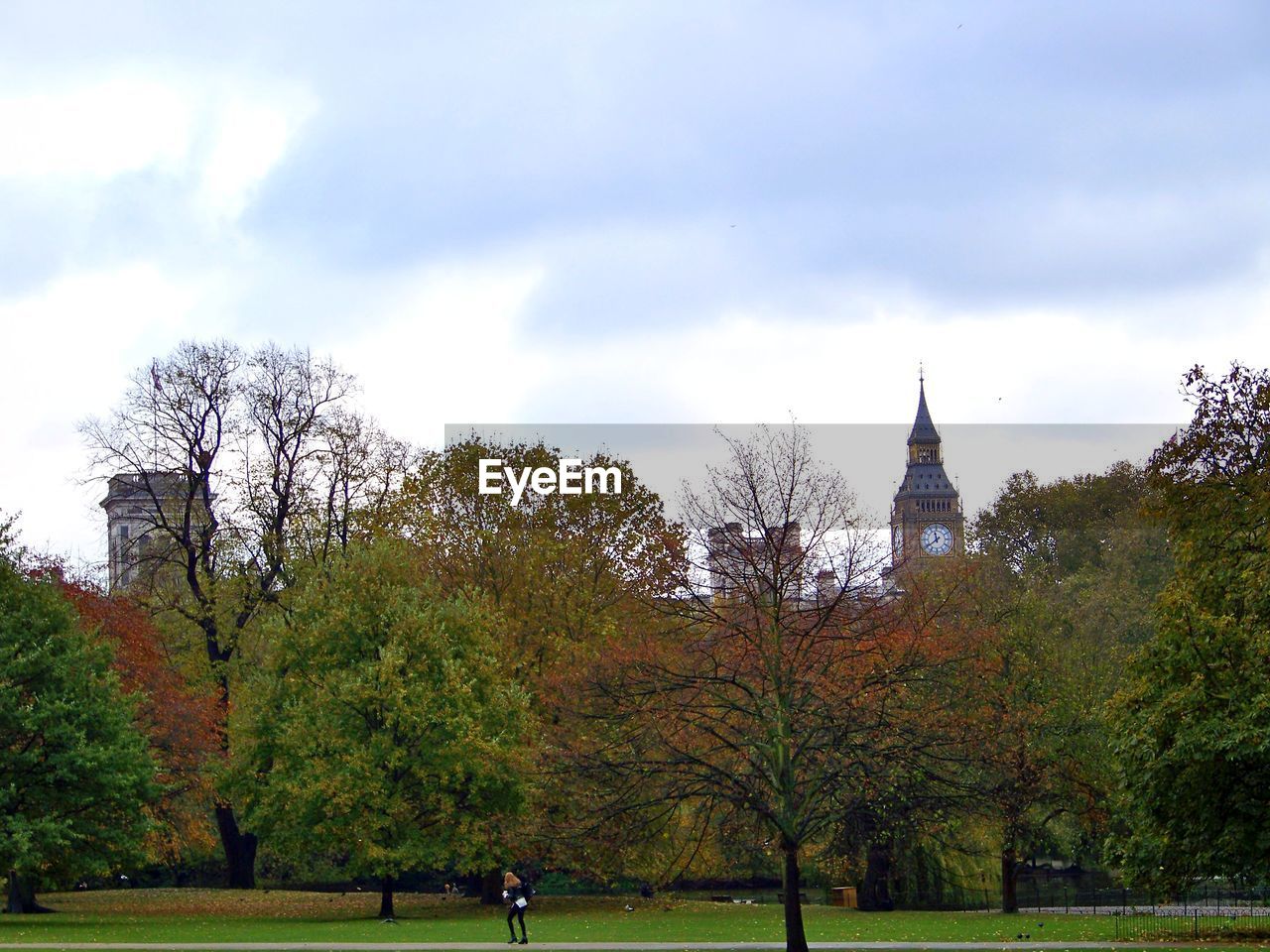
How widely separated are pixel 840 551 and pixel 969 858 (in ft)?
82.2

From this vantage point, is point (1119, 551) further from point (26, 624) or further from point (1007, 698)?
point (26, 624)

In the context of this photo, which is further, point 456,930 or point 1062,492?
point 1062,492

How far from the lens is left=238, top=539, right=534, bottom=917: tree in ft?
143

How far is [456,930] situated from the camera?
37.9 metres

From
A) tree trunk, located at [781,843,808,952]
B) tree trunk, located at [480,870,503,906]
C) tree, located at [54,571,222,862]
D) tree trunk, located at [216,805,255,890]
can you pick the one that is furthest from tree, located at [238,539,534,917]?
tree trunk, located at [781,843,808,952]

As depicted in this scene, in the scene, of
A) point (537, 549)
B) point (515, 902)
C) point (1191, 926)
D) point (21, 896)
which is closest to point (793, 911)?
point (515, 902)

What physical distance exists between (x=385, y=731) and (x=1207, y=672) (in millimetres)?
24459

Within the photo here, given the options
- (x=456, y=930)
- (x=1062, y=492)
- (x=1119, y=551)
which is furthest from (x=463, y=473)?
(x=1062, y=492)

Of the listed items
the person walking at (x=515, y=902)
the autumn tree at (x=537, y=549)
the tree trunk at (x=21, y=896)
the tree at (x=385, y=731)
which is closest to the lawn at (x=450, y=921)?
the person walking at (x=515, y=902)

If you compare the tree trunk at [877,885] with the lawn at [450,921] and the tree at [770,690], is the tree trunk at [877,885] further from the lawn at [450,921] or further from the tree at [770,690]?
Answer: the tree at [770,690]

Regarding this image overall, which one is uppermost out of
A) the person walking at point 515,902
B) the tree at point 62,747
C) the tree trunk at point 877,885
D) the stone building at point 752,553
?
the stone building at point 752,553

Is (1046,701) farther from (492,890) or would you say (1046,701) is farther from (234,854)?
(234,854)

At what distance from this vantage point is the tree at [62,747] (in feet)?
127

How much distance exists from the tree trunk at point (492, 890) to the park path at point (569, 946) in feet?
52.3
